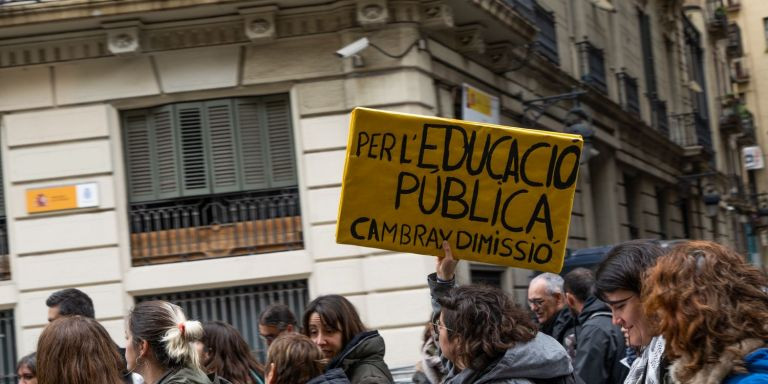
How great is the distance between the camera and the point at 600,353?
665cm

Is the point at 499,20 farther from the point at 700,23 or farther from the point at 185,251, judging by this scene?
the point at 700,23

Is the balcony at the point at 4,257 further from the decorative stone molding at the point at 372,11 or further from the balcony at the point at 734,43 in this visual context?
the balcony at the point at 734,43

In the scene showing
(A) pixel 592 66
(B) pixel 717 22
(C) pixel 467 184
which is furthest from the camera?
(B) pixel 717 22

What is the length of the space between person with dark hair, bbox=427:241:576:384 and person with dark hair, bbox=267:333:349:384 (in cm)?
118

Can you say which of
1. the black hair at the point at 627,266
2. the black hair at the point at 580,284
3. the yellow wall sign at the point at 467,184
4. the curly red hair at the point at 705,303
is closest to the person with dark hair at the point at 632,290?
the black hair at the point at 627,266

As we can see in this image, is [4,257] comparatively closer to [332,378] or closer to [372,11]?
[372,11]

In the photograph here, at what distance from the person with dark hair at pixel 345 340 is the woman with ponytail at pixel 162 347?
1.22 meters

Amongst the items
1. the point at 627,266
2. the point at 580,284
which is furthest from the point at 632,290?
the point at 580,284

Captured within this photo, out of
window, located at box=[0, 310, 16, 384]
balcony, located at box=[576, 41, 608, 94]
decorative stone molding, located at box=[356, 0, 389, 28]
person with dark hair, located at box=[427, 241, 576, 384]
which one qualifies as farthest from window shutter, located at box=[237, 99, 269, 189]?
person with dark hair, located at box=[427, 241, 576, 384]

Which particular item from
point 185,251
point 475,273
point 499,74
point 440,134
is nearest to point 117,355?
point 440,134

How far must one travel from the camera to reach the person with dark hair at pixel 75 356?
3994 millimetres

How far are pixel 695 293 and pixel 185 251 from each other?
31.8 feet

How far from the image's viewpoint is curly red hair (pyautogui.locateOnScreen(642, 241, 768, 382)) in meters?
2.92

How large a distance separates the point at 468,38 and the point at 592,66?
676 cm
